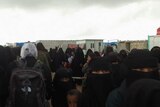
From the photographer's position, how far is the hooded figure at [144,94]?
268 centimetres

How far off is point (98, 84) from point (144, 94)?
2544mm

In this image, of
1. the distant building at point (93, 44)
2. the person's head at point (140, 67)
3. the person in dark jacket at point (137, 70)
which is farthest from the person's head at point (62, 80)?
the distant building at point (93, 44)

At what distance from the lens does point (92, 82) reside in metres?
5.32

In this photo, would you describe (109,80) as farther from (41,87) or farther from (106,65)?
(41,87)

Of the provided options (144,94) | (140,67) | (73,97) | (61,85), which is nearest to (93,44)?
(61,85)

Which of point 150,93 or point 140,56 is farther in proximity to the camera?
point 140,56

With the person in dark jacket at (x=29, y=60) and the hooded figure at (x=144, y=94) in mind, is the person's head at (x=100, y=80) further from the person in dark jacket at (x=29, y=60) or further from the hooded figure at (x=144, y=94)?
the hooded figure at (x=144, y=94)

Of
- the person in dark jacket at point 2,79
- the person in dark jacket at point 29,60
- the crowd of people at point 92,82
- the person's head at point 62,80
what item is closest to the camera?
the crowd of people at point 92,82

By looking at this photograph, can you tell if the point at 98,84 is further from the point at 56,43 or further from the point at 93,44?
the point at 56,43

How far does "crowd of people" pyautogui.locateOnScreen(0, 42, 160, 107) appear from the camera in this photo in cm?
296

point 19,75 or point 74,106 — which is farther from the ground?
point 19,75

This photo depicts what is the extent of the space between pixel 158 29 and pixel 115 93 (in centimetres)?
3059

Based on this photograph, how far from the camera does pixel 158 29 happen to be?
33750 millimetres

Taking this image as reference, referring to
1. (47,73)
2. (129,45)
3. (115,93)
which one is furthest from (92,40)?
(115,93)
